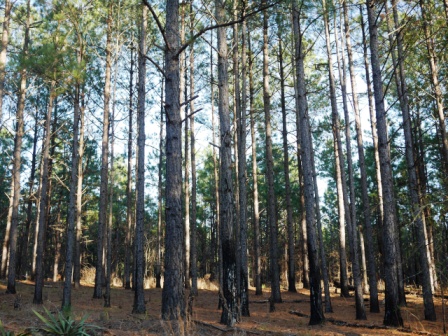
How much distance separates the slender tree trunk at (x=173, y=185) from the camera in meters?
5.90

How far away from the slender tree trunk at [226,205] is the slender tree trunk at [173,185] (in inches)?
55.1

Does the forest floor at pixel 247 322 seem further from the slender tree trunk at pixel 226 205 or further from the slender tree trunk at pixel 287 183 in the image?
the slender tree trunk at pixel 287 183

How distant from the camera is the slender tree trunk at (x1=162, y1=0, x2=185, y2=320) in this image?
590cm

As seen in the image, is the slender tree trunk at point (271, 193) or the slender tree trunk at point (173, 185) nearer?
the slender tree trunk at point (173, 185)

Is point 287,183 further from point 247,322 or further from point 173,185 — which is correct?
point 173,185

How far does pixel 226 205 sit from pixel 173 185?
2018 mm

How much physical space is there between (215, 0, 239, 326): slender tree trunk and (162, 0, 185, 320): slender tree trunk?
55.1 inches

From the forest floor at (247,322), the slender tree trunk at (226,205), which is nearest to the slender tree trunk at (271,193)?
the forest floor at (247,322)

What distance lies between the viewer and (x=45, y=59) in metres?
9.80

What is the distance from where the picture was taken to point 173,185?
6332 millimetres

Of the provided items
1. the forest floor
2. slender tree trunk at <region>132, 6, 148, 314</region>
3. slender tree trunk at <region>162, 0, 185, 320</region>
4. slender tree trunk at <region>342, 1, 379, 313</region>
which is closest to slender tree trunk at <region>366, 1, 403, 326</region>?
the forest floor

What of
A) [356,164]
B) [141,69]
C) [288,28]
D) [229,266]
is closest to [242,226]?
[229,266]

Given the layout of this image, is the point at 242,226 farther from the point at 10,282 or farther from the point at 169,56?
the point at 10,282

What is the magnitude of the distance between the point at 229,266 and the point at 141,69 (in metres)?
6.98
